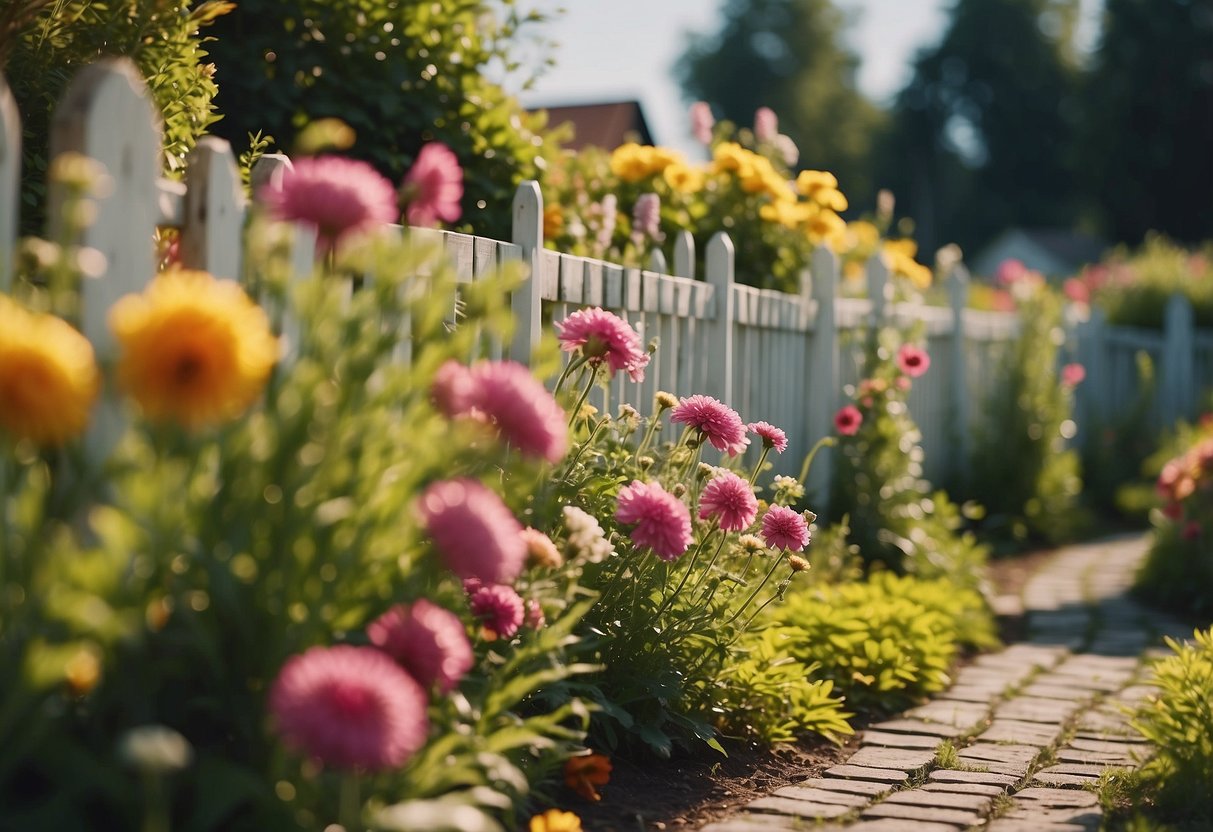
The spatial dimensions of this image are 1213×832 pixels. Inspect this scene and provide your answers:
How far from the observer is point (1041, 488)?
8.64 metres

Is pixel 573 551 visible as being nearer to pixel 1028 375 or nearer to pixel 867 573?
pixel 867 573

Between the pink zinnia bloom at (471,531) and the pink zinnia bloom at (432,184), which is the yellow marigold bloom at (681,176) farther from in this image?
the pink zinnia bloom at (471,531)

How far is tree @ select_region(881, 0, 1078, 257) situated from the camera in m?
49.1

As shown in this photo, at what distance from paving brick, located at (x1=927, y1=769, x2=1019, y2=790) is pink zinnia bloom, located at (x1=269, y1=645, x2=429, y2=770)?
209 cm

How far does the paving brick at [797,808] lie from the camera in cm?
309

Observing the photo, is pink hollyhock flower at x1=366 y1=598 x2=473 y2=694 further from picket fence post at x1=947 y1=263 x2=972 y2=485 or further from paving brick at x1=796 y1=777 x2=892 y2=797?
picket fence post at x1=947 y1=263 x2=972 y2=485

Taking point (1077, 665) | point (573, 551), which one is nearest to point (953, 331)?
point (1077, 665)

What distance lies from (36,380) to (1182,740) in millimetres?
2669

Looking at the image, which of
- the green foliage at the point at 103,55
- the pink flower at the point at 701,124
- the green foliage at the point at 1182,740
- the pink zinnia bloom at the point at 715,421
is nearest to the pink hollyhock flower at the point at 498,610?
the pink zinnia bloom at the point at 715,421

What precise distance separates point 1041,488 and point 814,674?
15.8 feet

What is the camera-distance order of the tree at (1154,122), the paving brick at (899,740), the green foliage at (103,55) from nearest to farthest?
the green foliage at (103,55)
the paving brick at (899,740)
the tree at (1154,122)

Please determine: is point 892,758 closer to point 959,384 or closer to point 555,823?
point 555,823

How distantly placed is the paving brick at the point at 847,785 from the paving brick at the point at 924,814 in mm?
133

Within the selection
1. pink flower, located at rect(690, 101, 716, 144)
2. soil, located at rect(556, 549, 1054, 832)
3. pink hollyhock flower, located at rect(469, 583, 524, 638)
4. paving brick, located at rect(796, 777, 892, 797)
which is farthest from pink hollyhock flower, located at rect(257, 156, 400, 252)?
pink flower, located at rect(690, 101, 716, 144)
